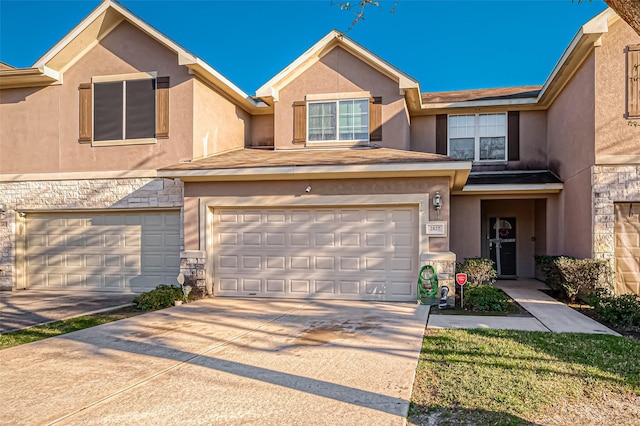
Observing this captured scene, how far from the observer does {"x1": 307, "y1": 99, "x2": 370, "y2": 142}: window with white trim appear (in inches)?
522

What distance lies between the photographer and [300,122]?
44.2 ft

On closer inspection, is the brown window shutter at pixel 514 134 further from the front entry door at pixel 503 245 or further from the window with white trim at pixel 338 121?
the window with white trim at pixel 338 121

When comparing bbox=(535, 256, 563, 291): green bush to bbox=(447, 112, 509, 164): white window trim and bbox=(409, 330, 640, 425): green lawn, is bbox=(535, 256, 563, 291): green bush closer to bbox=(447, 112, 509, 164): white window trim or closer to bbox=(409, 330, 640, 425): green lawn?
bbox=(447, 112, 509, 164): white window trim


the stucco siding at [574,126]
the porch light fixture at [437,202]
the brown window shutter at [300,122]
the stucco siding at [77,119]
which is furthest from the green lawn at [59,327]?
the stucco siding at [574,126]

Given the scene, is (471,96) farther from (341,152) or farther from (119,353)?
(119,353)

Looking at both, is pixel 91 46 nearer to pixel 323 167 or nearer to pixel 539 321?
pixel 323 167

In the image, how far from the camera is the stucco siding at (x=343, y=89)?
1301cm

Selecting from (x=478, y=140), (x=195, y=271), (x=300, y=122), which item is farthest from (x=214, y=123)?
(x=478, y=140)

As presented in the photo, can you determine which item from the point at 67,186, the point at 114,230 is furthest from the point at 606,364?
the point at 67,186

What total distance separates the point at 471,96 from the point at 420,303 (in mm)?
8436

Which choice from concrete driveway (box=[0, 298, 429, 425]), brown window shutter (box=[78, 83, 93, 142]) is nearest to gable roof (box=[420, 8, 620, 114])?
concrete driveway (box=[0, 298, 429, 425])

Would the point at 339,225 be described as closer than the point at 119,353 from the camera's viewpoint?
No

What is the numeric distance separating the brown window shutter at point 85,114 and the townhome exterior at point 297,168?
0.04 m

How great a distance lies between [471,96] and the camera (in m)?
15.2
